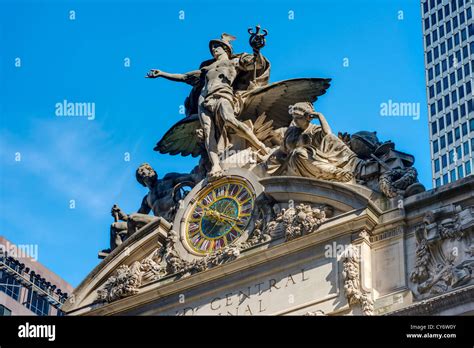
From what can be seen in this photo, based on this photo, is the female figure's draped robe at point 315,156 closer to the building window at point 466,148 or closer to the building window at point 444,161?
the building window at point 466,148

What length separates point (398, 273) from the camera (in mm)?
34406

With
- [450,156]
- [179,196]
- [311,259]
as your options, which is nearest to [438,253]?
[311,259]

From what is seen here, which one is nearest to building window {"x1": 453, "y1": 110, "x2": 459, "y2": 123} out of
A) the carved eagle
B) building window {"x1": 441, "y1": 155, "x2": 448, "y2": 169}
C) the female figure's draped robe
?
building window {"x1": 441, "y1": 155, "x2": 448, "y2": 169}

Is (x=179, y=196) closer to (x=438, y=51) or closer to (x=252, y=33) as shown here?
(x=252, y=33)

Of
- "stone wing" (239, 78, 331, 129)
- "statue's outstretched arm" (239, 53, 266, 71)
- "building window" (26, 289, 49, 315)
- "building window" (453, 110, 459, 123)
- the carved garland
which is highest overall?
"building window" (453, 110, 459, 123)

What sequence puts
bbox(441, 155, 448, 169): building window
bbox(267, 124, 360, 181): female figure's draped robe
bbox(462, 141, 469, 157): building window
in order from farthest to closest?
bbox(441, 155, 448, 169): building window → bbox(462, 141, 469, 157): building window → bbox(267, 124, 360, 181): female figure's draped robe

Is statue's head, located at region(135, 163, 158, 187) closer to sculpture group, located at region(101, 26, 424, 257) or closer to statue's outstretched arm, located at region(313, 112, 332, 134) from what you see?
sculpture group, located at region(101, 26, 424, 257)

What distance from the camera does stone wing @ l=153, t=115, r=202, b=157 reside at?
41.7 meters

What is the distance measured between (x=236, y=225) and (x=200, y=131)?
12.4ft

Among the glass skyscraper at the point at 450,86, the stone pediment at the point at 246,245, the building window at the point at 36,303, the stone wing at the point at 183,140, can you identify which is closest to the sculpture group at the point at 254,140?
the stone wing at the point at 183,140

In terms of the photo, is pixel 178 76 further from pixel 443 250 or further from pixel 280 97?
pixel 443 250

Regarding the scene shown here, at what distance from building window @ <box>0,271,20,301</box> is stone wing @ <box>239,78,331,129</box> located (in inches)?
1085

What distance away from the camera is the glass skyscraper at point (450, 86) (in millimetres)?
69500

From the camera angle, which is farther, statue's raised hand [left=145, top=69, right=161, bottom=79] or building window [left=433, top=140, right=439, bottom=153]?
building window [left=433, top=140, right=439, bottom=153]
